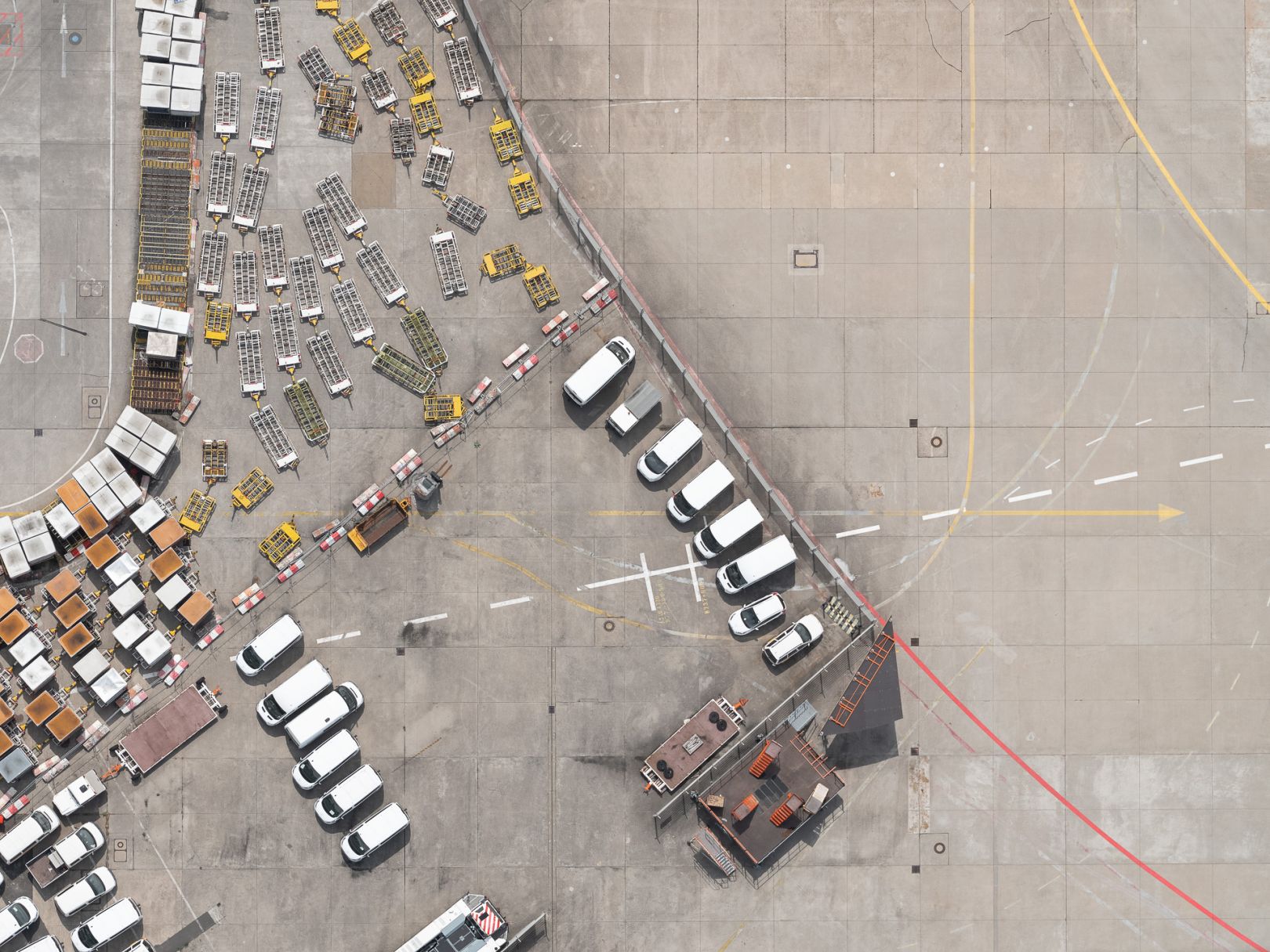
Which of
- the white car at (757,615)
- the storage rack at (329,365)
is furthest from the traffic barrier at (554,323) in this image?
the white car at (757,615)

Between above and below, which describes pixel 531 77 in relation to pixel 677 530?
above

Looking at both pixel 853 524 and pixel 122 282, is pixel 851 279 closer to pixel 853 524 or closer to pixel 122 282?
pixel 853 524

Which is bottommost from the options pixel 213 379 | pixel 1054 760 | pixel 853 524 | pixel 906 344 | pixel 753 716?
pixel 1054 760

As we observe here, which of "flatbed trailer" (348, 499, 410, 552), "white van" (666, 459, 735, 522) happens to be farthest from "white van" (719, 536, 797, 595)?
"flatbed trailer" (348, 499, 410, 552)

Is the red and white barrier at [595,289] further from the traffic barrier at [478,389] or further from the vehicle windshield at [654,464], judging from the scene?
the vehicle windshield at [654,464]

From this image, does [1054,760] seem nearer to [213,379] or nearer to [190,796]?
[190,796]

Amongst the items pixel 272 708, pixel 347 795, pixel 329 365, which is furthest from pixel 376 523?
pixel 347 795

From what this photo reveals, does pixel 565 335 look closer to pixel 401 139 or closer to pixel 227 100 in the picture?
pixel 401 139

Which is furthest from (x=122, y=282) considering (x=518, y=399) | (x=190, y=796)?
(x=190, y=796)
